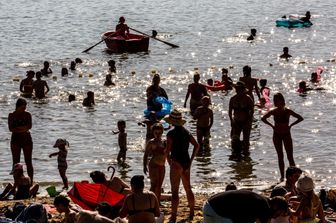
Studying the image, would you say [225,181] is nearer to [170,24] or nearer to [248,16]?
[170,24]

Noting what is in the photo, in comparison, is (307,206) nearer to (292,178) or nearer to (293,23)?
(292,178)

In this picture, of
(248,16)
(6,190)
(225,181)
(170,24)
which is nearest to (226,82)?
(225,181)

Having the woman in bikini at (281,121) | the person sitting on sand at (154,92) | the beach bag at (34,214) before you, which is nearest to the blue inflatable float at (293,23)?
the person sitting on sand at (154,92)

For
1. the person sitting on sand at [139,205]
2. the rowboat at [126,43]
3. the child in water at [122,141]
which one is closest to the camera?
the person sitting on sand at [139,205]

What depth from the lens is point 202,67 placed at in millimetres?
39375

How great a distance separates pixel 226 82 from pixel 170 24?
2593 centimetres

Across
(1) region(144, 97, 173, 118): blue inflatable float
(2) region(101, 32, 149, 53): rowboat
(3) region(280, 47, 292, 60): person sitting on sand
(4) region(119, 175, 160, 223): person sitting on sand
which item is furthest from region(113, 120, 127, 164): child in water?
(2) region(101, 32, 149, 53): rowboat

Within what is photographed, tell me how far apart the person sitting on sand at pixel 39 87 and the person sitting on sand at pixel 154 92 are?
6.16m

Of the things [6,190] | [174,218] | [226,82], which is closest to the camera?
[174,218]

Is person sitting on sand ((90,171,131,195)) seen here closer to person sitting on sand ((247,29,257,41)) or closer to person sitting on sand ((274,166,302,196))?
person sitting on sand ((274,166,302,196))

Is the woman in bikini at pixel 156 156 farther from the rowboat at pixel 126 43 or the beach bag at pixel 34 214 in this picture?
the rowboat at pixel 126 43

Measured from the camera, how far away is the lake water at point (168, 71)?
2273 centimetres

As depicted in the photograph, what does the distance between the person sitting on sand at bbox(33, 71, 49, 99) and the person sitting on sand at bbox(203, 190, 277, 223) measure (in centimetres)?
1963

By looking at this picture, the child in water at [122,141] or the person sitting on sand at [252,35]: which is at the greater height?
the person sitting on sand at [252,35]
